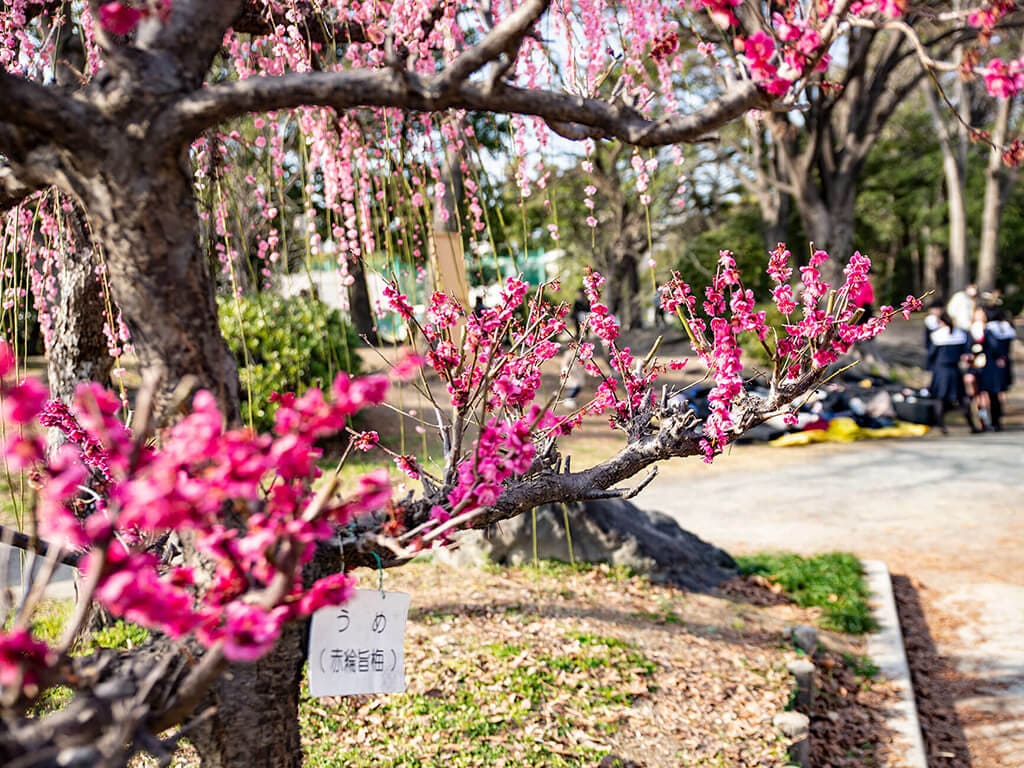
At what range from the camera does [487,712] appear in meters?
3.30

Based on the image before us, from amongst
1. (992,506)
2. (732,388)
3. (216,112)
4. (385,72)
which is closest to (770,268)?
(732,388)

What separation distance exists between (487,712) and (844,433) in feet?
23.9

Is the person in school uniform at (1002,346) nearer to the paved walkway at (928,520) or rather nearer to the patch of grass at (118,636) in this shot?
the paved walkway at (928,520)

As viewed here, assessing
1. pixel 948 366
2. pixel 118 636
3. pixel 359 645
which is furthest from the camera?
pixel 948 366

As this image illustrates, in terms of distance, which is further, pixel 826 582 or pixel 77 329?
pixel 826 582

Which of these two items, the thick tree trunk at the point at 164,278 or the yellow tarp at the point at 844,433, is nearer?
the thick tree trunk at the point at 164,278

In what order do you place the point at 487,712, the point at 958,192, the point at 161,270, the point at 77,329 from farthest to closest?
the point at 958,192
the point at 77,329
the point at 487,712
the point at 161,270

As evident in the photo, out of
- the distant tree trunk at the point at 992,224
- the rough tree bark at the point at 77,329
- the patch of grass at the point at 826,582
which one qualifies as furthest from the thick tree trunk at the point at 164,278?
the distant tree trunk at the point at 992,224

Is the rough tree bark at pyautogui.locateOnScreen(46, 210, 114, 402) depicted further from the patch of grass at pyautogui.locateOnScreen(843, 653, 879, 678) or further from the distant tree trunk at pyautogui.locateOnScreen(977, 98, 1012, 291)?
the distant tree trunk at pyautogui.locateOnScreen(977, 98, 1012, 291)

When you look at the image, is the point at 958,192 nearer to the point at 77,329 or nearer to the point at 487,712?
the point at 487,712

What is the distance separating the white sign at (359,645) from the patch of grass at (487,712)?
39.1 inches

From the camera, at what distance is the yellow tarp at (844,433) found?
9.44 m

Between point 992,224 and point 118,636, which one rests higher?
point 992,224

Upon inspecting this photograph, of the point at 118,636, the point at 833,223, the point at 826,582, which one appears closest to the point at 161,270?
the point at 118,636
